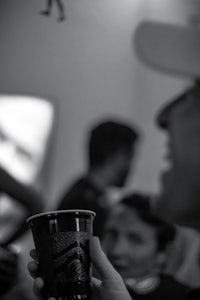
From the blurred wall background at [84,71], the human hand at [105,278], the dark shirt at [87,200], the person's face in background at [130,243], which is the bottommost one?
the person's face in background at [130,243]

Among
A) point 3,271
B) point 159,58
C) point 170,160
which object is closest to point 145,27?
point 159,58

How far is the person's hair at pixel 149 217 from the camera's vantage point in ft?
5.17

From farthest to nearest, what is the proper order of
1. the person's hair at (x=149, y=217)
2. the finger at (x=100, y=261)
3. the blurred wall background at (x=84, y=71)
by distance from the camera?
the person's hair at (x=149, y=217), the blurred wall background at (x=84, y=71), the finger at (x=100, y=261)

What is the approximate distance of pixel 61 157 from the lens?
1.49m

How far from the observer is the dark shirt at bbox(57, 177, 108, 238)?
1.49 metres

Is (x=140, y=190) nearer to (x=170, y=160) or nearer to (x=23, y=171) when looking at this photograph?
(x=170, y=160)

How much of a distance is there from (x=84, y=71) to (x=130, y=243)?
1.76 feet

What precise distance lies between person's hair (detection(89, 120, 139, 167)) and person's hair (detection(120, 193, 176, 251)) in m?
0.15

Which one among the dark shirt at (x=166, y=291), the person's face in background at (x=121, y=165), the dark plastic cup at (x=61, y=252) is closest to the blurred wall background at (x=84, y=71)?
the person's face in background at (x=121, y=165)

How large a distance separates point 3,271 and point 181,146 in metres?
0.68

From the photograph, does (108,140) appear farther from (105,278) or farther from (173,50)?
(105,278)

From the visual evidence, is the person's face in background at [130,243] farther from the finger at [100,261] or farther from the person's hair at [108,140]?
the finger at [100,261]

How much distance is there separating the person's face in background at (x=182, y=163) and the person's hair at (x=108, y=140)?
0.11 meters

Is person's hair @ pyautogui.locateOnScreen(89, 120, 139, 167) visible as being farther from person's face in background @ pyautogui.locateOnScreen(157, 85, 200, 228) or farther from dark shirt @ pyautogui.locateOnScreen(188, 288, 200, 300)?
dark shirt @ pyautogui.locateOnScreen(188, 288, 200, 300)
